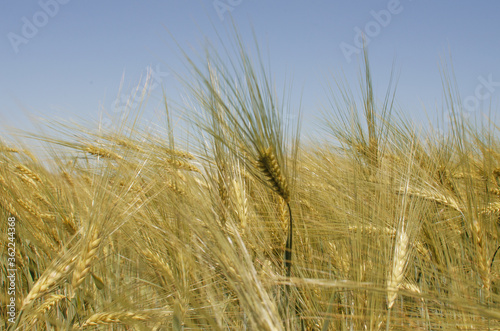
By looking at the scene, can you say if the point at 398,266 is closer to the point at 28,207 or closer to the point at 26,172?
the point at 28,207

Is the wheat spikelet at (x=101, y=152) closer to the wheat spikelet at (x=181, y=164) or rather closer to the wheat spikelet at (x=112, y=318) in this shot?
the wheat spikelet at (x=181, y=164)

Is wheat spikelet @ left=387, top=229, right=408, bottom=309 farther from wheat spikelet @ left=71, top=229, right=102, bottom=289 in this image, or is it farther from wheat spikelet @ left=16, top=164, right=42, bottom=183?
wheat spikelet @ left=16, top=164, right=42, bottom=183

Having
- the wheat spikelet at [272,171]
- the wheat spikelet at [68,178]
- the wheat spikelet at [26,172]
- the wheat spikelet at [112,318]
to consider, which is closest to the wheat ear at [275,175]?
the wheat spikelet at [272,171]

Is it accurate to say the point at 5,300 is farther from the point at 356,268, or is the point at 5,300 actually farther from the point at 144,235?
the point at 356,268

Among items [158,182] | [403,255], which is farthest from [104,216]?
[403,255]

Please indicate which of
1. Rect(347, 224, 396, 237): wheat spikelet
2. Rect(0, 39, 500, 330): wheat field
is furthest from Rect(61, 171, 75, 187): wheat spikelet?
Rect(347, 224, 396, 237): wheat spikelet

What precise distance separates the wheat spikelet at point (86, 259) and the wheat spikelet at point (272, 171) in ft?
1.61

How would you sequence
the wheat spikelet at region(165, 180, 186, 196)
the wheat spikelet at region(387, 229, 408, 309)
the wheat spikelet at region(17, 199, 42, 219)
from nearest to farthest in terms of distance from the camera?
the wheat spikelet at region(387, 229, 408, 309) → the wheat spikelet at region(165, 180, 186, 196) → the wheat spikelet at region(17, 199, 42, 219)

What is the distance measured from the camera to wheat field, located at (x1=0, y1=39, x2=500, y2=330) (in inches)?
36.8

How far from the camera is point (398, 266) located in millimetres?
959

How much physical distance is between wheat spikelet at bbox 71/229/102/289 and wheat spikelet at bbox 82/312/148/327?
12 cm

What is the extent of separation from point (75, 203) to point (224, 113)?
0.83 meters

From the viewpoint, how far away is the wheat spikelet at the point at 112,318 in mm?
994

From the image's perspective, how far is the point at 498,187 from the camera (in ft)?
6.12
